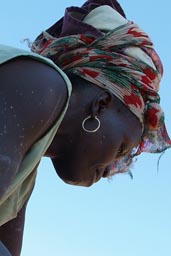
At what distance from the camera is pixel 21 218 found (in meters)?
3.12

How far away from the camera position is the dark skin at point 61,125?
2153mm

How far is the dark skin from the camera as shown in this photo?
2153 mm

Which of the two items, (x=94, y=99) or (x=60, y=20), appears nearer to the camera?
(x=94, y=99)

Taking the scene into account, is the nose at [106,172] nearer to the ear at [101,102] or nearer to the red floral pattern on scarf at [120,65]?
the red floral pattern on scarf at [120,65]

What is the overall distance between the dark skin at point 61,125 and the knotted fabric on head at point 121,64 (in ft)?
0.13

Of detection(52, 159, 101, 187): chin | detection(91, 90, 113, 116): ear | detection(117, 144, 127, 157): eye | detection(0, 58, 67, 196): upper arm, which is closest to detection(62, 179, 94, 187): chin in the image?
detection(52, 159, 101, 187): chin

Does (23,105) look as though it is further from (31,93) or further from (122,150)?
(122,150)

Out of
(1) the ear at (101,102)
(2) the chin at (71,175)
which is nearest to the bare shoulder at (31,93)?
(1) the ear at (101,102)

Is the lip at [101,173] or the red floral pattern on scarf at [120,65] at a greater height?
the red floral pattern on scarf at [120,65]

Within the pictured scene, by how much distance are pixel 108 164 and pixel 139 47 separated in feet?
1.38

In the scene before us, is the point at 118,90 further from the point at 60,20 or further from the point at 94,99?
the point at 60,20

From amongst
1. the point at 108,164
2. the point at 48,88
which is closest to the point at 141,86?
the point at 108,164

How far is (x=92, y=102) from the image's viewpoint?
8.88 feet

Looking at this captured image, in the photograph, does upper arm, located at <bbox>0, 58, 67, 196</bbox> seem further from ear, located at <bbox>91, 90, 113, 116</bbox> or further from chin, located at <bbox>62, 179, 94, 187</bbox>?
chin, located at <bbox>62, 179, 94, 187</bbox>
